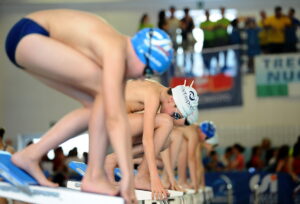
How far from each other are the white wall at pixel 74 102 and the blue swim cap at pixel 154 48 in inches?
451

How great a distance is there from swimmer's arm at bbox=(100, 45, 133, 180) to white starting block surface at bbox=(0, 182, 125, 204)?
0.57 ft

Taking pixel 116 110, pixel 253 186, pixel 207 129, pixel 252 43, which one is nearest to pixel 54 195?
pixel 116 110

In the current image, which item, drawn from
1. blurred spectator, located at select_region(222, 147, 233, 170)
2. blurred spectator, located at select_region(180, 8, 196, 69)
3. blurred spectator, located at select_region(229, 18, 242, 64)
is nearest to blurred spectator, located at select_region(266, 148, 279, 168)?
blurred spectator, located at select_region(222, 147, 233, 170)

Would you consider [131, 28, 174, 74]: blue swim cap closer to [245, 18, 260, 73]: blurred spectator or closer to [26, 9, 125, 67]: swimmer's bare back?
[26, 9, 125, 67]: swimmer's bare back

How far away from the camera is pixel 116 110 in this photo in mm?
3418

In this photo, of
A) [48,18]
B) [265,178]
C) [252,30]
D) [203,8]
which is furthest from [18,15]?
[48,18]

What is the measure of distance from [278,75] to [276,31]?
93 cm

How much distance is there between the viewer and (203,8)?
1527cm

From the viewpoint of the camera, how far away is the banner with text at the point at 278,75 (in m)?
14.8

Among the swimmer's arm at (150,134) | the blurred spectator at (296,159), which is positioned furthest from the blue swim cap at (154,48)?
the blurred spectator at (296,159)

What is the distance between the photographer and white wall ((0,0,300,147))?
15039 mm

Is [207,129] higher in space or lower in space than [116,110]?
higher

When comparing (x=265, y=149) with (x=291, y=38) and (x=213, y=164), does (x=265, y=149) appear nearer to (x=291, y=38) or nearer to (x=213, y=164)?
(x=213, y=164)

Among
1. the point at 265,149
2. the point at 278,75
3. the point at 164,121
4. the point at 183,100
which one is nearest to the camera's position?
the point at 164,121
